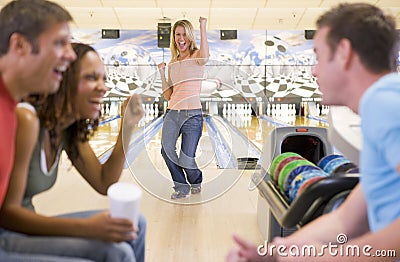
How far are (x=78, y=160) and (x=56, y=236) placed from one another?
0.22 m

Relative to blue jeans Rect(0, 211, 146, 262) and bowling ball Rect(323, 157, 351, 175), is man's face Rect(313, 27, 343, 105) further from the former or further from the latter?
bowling ball Rect(323, 157, 351, 175)

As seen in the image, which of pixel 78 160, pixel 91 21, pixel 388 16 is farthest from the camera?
Answer: pixel 91 21

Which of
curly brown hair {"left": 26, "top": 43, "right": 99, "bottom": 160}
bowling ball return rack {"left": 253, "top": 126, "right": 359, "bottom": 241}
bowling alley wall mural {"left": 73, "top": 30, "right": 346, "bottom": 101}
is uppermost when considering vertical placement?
curly brown hair {"left": 26, "top": 43, "right": 99, "bottom": 160}

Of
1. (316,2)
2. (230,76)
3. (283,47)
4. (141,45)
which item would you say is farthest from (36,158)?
(283,47)

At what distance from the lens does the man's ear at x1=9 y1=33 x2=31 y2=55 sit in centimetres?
81

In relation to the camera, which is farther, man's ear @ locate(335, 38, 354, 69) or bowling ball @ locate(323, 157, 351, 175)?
bowling ball @ locate(323, 157, 351, 175)

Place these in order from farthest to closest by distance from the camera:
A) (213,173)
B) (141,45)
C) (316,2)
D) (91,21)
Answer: (141,45) → (91,21) → (316,2) → (213,173)

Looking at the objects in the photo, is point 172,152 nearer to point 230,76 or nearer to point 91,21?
point 230,76

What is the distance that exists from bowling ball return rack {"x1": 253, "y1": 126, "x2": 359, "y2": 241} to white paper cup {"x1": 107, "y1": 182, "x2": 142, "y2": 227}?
49 cm

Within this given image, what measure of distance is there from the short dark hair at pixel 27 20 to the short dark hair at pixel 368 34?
1.50 ft

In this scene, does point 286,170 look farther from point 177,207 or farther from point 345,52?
point 177,207

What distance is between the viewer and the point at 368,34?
2.72 ft

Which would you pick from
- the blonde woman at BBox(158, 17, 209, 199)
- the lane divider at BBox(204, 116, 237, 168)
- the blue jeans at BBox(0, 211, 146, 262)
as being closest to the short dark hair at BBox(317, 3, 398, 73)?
the blue jeans at BBox(0, 211, 146, 262)

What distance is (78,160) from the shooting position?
1131 mm
